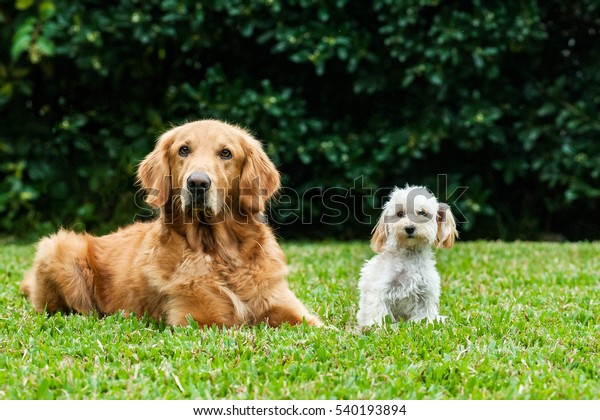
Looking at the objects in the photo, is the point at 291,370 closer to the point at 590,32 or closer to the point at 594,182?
the point at 594,182

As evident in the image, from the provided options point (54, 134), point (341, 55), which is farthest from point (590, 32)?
point (54, 134)

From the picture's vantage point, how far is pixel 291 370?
3127 millimetres

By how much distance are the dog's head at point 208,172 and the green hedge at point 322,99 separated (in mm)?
3685

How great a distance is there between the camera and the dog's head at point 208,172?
3.94 metres

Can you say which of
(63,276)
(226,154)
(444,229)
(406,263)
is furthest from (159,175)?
(444,229)

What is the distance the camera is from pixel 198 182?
3846mm

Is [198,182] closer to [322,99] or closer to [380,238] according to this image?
[380,238]

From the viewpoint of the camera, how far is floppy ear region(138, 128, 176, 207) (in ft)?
13.7

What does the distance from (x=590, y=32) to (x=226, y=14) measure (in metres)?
4.33

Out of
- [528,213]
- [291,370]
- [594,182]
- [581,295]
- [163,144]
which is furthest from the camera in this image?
[528,213]

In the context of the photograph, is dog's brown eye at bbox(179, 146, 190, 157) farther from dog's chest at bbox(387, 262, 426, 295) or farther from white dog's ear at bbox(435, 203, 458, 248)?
white dog's ear at bbox(435, 203, 458, 248)

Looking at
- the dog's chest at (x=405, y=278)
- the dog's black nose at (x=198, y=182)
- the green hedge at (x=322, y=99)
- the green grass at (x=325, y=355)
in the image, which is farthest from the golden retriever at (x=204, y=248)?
the green hedge at (x=322, y=99)

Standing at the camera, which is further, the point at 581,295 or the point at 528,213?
the point at 528,213

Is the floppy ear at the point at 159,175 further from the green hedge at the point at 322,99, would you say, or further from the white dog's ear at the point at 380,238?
the green hedge at the point at 322,99
